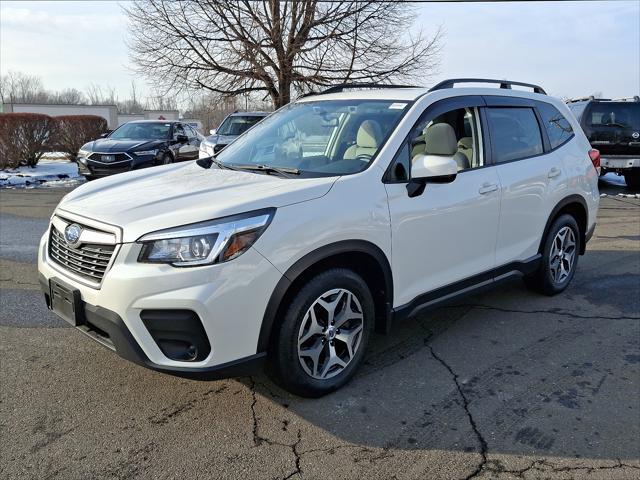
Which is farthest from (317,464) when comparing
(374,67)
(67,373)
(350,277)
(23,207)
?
(374,67)

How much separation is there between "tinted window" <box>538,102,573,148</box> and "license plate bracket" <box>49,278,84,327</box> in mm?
4040

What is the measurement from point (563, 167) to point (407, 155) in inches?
81.3

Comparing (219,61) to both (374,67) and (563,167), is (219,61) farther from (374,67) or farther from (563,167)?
(563,167)

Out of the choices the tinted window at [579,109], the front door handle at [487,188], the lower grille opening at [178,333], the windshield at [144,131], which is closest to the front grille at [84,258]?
the lower grille opening at [178,333]

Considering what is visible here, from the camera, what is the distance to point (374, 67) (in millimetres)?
18984

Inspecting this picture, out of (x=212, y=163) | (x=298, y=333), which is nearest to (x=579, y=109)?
(x=212, y=163)

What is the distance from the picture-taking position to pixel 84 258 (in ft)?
9.77

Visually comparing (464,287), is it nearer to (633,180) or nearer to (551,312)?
(551,312)

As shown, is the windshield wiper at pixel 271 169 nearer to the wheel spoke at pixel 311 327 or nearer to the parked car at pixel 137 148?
the wheel spoke at pixel 311 327

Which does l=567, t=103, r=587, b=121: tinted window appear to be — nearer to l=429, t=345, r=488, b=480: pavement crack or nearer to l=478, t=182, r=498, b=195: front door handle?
l=478, t=182, r=498, b=195: front door handle

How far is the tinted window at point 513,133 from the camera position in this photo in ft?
14.0

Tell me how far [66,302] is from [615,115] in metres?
13.0

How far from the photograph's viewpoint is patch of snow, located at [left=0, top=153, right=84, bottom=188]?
14.1 m

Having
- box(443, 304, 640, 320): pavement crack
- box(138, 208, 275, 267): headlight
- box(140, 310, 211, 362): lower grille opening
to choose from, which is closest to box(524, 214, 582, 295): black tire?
box(443, 304, 640, 320): pavement crack
